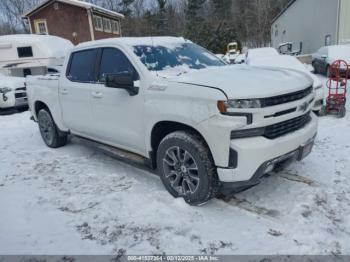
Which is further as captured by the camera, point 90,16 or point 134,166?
point 90,16

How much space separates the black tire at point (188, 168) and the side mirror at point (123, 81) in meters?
0.75

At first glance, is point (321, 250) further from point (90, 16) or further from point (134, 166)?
point (90, 16)

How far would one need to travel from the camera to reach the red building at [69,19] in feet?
93.3

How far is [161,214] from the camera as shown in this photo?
3596 mm

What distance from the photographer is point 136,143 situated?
4.20 metres

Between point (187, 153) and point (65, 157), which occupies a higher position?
point (187, 153)

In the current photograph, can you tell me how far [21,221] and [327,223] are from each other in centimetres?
320

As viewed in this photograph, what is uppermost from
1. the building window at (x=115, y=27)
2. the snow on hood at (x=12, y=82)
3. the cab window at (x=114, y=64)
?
the building window at (x=115, y=27)

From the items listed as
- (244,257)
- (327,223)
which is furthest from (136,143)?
(327,223)

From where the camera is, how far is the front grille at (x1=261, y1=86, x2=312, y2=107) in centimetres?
318

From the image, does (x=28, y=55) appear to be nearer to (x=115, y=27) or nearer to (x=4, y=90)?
(x=4, y=90)

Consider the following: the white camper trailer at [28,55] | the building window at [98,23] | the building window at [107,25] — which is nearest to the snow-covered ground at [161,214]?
the white camper trailer at [28,55]

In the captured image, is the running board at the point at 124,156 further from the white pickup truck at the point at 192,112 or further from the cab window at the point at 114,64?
the cab window at the point at 114,64

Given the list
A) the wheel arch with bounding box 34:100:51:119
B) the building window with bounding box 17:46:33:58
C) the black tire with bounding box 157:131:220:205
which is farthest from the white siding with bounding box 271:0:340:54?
the black tire with bounding box 157:131:220:205
